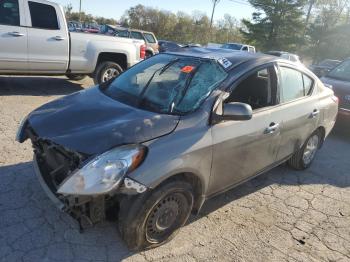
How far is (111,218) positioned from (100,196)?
33 centimetres

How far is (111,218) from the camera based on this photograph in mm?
3035

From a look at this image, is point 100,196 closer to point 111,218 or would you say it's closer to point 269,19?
point 111,218

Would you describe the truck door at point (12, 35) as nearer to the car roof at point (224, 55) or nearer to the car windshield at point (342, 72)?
the car roof at point (224, 55)

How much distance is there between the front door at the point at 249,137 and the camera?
3.45 meters

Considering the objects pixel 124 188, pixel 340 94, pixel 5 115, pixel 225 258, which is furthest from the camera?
pixel 340 94

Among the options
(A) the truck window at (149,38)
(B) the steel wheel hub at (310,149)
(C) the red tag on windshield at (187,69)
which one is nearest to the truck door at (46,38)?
(C) the red tag on windshield at (187,69)

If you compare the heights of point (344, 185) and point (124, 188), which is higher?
point (124, 188)

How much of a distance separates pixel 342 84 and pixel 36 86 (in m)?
7.08

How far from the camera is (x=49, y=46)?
8023mm

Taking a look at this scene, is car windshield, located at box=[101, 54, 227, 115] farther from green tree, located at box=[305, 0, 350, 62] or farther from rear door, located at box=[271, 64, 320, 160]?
green tree, located at box=[305, 0, 350, 62]

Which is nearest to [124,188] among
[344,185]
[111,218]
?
→ [111,218]

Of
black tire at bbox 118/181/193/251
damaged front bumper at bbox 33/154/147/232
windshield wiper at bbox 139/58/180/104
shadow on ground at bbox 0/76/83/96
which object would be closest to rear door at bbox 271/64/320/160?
windshield wiper at bbox 139/58/180/104

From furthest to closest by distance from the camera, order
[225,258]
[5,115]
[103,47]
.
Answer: [103,47] → [5,115] → [225,258]

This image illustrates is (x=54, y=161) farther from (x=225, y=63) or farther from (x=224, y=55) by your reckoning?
(x=224, y=55)
